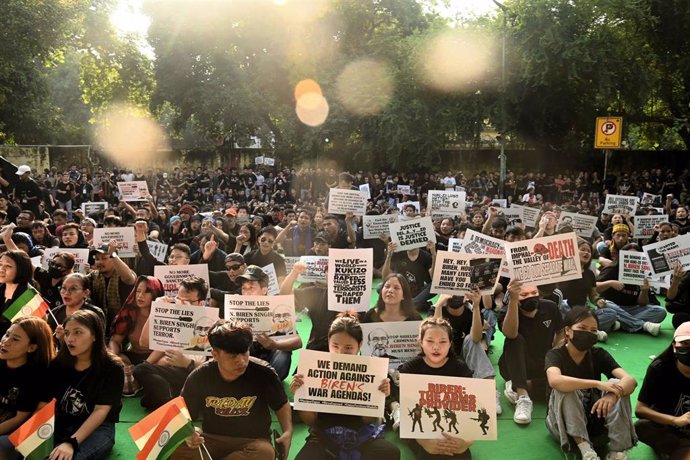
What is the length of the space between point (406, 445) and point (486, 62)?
892 inches

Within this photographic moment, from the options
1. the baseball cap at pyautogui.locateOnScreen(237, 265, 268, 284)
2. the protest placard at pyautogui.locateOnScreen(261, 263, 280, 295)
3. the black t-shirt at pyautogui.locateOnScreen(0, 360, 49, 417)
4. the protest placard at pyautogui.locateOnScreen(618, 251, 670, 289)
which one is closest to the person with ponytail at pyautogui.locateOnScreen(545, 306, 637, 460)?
the baseball cap at pyautogui.locateOnScreen(237, 265, 268, 284)

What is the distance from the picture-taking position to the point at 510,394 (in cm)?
598

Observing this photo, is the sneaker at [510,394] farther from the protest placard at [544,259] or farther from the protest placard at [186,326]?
the protest placard at [186,326]

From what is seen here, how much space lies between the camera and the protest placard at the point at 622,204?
45.6 ft

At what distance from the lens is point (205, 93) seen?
33.2m

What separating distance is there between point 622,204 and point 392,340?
34.1 ft

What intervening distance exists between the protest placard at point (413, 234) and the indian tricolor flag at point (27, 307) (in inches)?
187

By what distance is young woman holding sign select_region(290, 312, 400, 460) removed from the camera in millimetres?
4402

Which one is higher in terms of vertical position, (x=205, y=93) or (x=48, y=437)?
(x=205, y=93)

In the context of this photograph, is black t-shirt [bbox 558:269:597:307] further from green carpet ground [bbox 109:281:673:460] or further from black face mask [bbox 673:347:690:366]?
black face mask [bbox 673:347:690:366]

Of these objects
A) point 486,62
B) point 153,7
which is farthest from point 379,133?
point 153,7

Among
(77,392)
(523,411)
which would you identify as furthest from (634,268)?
(77,392)

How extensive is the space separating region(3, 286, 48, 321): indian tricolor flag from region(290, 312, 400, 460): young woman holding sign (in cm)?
274

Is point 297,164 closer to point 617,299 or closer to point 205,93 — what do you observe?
point 205,93
